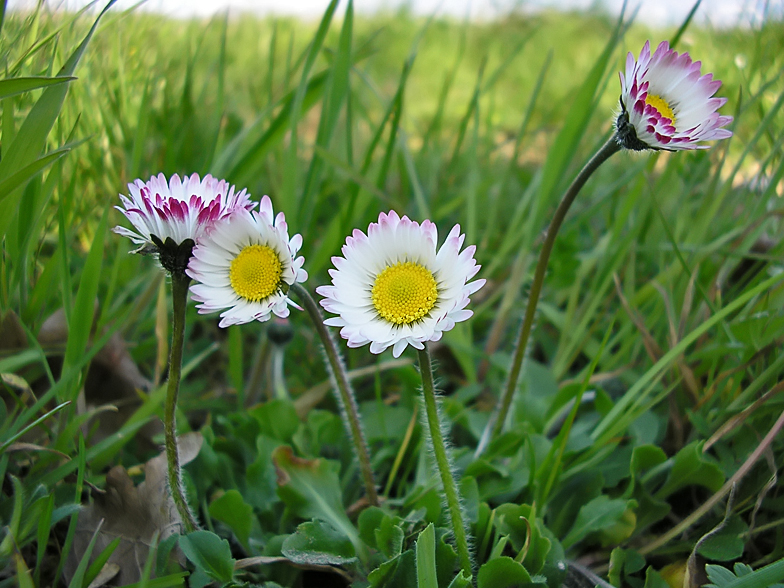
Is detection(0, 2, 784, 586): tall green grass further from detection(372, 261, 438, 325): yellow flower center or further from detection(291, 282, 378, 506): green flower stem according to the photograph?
detection(372, 261, 438, 325): yellow flower center

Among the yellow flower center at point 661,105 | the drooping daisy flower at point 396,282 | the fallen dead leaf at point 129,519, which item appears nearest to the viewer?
the drooping daisy flower at point 396,282

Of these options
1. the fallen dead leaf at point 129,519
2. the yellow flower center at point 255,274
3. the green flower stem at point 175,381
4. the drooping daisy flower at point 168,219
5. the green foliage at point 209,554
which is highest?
the drooping daisy flower at point 168,219

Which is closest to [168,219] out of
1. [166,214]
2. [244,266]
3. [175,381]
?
[166,214]

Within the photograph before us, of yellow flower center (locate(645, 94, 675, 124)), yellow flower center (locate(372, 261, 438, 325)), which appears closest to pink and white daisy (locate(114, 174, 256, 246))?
yellow flower center (locate(372, 261, 438, 325))

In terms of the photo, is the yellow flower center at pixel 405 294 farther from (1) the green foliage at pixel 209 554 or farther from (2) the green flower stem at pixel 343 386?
(1) the green foliage at pixel 209 554

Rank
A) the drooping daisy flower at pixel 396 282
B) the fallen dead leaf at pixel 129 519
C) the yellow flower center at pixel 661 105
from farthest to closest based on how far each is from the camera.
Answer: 1. the fallen dead leaf at pixel 129 519
2. the yellow flower center at pixel 661 105
3. the drooping daisy flower at pixel 396 282

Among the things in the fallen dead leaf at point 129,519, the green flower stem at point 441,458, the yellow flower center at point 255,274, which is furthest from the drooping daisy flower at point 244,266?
the fallen dead leaf at point 129,519

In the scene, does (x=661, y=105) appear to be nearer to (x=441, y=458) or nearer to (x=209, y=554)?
(x=441, y=458)
